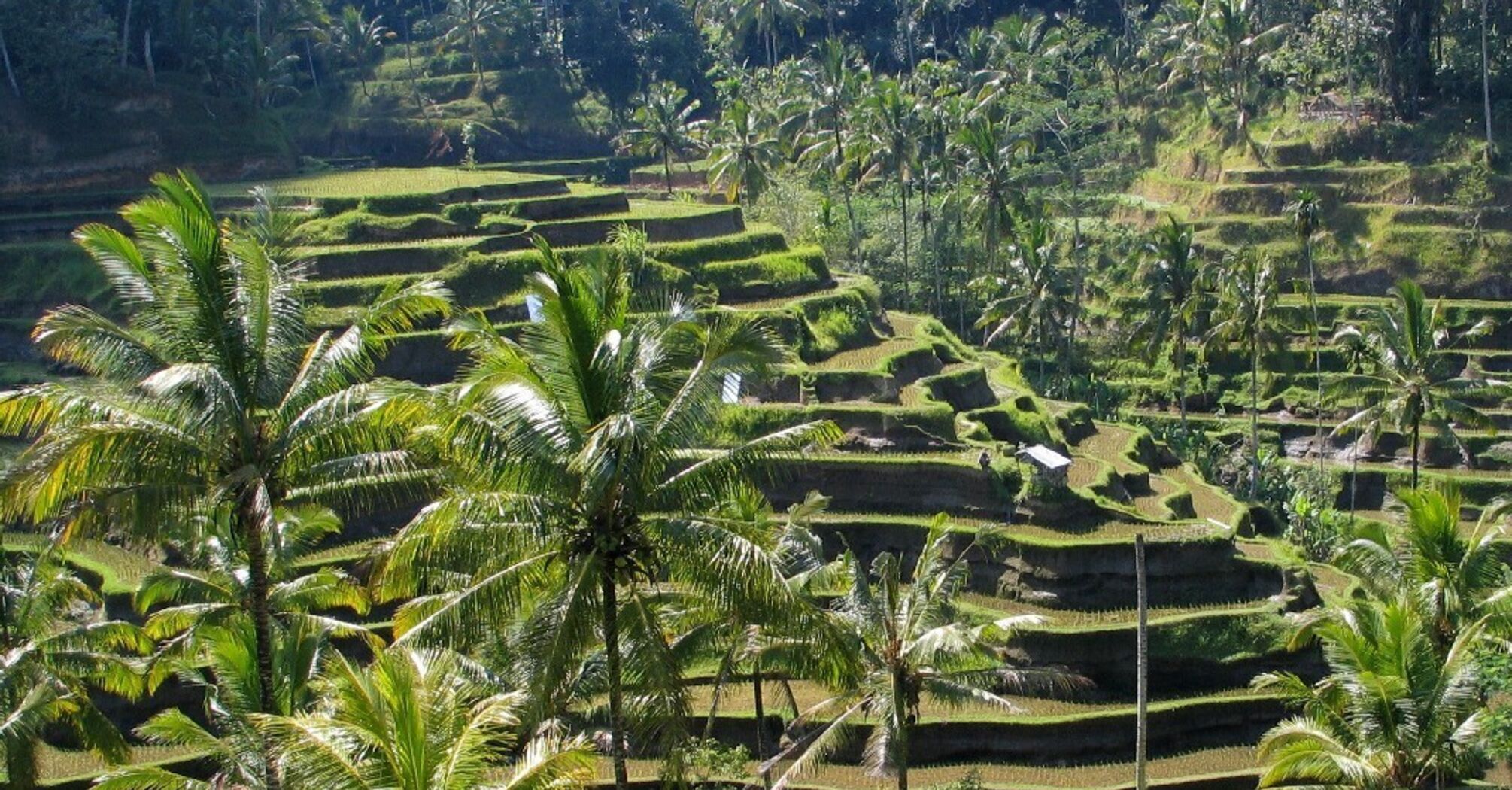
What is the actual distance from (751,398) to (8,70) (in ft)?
124

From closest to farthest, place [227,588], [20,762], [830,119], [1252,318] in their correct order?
[20,762] → [227,588] → [1252,318] → [830,119]

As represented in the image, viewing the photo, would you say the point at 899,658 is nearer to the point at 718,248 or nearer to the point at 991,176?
the point at 718,248

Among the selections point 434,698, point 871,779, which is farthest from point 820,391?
Result: point 434,698

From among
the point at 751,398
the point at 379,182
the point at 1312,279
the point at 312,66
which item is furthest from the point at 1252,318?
the point at 312,66

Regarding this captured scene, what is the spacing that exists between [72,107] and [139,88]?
3264mm

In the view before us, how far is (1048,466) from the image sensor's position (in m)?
44.3

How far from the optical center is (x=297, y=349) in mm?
21906

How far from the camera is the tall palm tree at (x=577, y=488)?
19.7m

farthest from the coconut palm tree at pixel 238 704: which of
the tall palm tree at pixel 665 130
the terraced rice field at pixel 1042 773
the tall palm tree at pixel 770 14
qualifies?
the tall palm tree at pixel 770 14

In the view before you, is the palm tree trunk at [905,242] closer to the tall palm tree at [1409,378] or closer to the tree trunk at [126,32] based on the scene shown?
the tall palm tree at [1409,378]

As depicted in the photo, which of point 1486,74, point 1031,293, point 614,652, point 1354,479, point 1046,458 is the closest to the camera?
point 614,652

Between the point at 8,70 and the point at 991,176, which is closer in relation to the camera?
the point at 991,176

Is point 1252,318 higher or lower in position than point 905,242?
lower

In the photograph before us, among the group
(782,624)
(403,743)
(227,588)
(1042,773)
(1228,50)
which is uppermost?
(1228,50)
